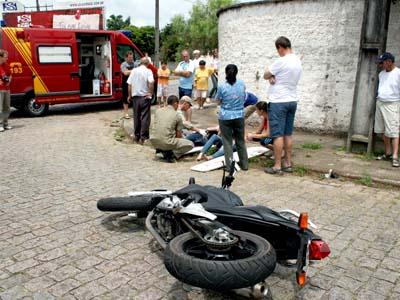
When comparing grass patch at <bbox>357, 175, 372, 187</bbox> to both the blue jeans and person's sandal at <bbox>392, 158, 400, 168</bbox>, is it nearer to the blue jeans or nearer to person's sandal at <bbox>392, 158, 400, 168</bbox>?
person's sandal at <bbox>392, 158, 400, 168</bbox>

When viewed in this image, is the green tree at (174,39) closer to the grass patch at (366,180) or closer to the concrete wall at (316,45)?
the concrete wall at (316,45)

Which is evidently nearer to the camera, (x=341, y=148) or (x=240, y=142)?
(x=240, y=142)

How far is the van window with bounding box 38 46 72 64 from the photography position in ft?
40.1

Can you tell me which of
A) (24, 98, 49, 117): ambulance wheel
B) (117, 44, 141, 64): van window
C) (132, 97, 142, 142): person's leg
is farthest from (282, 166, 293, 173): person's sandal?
(117, 44, 141, 64): van window

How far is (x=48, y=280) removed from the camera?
3.38 metres

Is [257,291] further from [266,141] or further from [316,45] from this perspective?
[316,45]

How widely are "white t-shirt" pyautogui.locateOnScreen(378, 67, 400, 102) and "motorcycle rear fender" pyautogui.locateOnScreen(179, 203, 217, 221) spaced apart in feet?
15.6

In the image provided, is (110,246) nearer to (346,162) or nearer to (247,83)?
(346,162)

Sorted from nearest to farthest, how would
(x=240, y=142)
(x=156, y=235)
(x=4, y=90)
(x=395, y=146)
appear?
(x=156, y=235), (x=240, y=142), (x=395, y=146), (x=4, y=90)

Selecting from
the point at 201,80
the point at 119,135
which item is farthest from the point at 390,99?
the point at 201,80

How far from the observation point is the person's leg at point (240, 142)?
262 inches

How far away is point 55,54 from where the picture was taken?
12.5 m

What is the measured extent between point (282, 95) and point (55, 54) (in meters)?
8.18

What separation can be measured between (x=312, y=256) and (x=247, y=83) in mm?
7597
